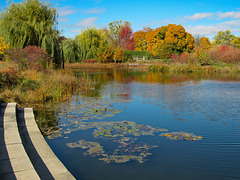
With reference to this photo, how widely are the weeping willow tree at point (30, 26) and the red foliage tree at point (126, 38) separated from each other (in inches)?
1551

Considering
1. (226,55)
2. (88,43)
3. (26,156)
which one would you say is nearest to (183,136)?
(26,156)

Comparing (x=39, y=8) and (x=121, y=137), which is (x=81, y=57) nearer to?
(x=39, y=8)

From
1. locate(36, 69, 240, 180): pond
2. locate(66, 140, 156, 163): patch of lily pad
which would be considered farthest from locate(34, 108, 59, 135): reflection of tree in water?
locate(66, 140, 156, 163): patch of lily pad

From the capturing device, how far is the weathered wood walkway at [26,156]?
11.3ft

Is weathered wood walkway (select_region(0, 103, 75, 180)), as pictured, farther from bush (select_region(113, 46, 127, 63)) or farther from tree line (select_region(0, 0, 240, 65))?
bush (select_region(113, 46, 127, 63))

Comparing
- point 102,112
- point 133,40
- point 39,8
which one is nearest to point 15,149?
point 102,112

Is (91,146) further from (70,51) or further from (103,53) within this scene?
(70,51)

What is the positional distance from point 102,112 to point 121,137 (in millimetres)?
2664

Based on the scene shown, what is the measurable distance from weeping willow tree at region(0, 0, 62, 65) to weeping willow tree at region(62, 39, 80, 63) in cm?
1786

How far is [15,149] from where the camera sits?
417 cm

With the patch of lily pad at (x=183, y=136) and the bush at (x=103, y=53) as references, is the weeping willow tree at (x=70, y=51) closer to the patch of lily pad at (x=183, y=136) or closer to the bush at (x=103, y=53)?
the bush at (x=103, y=53)

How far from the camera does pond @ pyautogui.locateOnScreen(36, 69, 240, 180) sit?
431cm

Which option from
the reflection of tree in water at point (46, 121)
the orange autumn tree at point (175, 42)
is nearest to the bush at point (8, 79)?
the reflection of tree in water at point (46, 121)

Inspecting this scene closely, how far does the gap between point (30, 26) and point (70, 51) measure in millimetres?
19249
